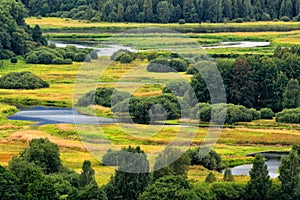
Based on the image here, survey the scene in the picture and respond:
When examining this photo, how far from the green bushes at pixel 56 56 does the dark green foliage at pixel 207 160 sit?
182 ft

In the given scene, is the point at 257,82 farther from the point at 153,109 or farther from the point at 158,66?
the point at 158,66

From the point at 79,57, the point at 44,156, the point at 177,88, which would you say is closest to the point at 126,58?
the point at 79,57

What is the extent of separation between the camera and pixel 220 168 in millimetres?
60562

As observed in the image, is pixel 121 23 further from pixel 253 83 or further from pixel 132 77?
pixel 253 83

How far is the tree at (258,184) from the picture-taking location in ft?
154

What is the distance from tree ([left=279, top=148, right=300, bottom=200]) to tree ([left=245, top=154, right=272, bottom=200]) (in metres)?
0.79

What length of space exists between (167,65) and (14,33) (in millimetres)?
24991

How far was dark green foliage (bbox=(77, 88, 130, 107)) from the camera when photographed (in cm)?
8388

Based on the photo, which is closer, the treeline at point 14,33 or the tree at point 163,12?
the treeline at point 14,33

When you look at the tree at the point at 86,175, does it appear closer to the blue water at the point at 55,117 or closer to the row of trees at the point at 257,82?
the blue water at the point at 55,117

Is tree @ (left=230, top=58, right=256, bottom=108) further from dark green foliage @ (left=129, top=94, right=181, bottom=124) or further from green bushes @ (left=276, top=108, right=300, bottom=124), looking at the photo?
green bushes @ (left=276, top=108, right=300, bottom=124)

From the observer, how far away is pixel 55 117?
78.9 metres

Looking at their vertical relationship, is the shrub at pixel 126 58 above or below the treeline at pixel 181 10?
above

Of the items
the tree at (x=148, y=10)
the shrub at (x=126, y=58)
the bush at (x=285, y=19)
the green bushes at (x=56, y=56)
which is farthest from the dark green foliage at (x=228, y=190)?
the bush at (x=285, y=19)
